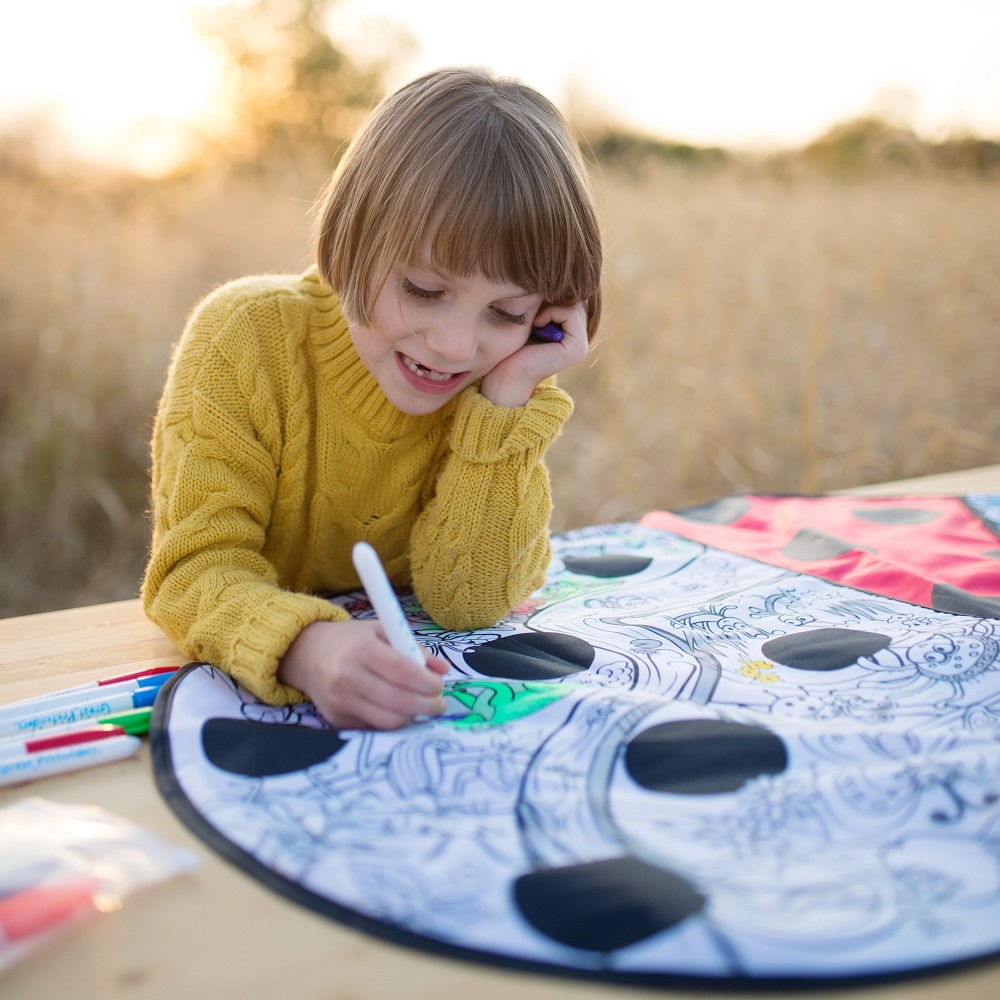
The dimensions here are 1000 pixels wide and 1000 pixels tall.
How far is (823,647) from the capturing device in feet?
3.07

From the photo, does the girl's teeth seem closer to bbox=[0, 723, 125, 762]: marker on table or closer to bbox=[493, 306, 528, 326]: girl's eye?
bbox=[493, 306, 528, 326]: girl's eye

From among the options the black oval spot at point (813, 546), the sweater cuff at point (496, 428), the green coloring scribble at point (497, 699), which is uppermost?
the sweater cuff at point (496, 428)

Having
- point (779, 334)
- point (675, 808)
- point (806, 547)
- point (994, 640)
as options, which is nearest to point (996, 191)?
point (779, 334)

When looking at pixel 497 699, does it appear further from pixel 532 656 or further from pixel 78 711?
pixel 78 711

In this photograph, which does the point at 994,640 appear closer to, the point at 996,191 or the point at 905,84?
the point at 905,84

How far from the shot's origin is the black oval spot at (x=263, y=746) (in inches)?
27.6

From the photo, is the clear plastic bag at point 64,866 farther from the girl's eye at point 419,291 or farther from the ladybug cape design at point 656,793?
the girl's eye at point 419,291

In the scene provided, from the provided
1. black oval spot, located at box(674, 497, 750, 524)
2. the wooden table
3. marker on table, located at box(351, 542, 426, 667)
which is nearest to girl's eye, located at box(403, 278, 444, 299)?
marker on table, located at box(351, 542, 426, 667)

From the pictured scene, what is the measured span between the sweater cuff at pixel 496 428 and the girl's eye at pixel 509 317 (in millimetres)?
113

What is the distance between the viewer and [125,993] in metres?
0.50

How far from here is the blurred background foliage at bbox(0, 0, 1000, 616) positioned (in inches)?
83.0

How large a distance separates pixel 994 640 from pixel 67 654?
0.99m

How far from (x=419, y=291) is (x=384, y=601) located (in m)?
0.33

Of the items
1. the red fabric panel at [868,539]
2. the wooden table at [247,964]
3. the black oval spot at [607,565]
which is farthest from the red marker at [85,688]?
the red fabric panel at [868,539]
